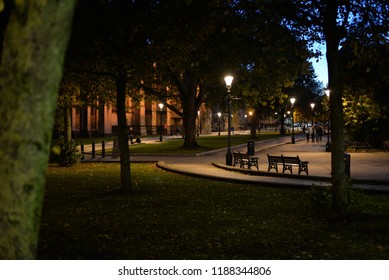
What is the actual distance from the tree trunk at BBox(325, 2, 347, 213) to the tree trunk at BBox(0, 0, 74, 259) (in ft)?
22.7

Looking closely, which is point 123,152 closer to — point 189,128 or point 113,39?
point 113,39

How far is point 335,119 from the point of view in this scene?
906cm

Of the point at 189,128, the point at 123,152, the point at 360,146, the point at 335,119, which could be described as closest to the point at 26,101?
the point at 335,119

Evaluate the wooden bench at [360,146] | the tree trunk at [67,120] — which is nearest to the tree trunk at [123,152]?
the tree trunk at [67,120]

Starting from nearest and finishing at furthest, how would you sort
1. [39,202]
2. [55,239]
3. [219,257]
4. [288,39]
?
1. [39,202]
2. [219,257]
3. [55,239]
4. [288,39]

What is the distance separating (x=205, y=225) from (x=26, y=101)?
5.74 m

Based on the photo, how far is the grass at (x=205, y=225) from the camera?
658cm

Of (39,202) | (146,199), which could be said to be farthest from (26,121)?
(146,199)

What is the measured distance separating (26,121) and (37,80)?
32 cm

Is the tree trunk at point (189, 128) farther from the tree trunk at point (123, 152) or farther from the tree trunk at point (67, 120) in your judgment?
the tree trunk at point (123, 152)

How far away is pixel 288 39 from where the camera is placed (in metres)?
11.4

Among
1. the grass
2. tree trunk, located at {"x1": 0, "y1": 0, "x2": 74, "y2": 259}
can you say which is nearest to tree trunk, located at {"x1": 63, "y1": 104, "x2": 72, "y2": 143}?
the grass

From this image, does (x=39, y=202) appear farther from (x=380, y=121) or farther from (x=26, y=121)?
(x=380, y=121)

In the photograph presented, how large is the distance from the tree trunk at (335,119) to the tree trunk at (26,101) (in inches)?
272
